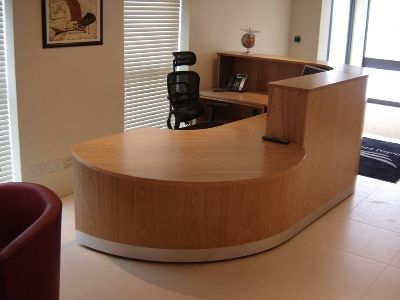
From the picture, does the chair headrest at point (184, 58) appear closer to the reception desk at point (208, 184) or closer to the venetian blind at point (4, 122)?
the reception desk at point (208, 184)

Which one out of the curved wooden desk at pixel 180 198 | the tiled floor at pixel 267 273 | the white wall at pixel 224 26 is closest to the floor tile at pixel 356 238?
the tiled floor at pixel 267 273

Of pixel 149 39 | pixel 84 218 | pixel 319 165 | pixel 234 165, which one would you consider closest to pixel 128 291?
pixel 84 218

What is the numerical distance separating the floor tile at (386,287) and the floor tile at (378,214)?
0.83m

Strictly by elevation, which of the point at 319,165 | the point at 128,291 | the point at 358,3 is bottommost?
the point at 128,291

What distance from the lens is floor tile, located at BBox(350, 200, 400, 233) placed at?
471 cm

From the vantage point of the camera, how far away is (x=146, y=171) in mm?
3598

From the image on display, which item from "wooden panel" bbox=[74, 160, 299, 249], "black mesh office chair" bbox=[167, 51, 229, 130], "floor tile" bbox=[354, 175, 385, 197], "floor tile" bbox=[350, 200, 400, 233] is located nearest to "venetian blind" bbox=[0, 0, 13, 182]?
"wooden panel" bbox=[74, 160, 299, 249]

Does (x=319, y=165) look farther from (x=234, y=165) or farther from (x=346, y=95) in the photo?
(x=234, y=165)

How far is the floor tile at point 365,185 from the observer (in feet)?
17.9

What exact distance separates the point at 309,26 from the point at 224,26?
2306 millimetres

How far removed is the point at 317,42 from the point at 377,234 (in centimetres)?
502

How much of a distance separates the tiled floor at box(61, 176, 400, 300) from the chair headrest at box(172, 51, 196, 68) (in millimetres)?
2455

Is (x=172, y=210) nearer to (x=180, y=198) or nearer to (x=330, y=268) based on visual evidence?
(x=180, y=198)

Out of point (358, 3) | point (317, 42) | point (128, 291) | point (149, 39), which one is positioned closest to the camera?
point (128, 291)
